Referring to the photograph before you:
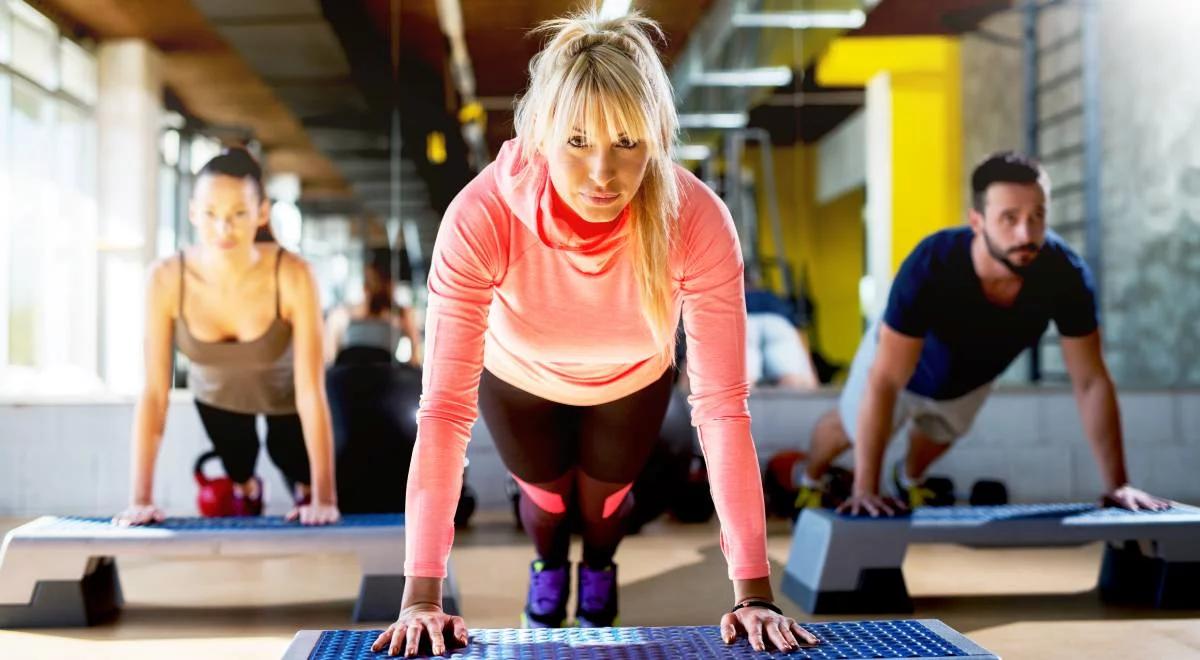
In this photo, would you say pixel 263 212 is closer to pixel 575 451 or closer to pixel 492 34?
pixel 575 451

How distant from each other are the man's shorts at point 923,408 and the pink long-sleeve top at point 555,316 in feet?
6.27

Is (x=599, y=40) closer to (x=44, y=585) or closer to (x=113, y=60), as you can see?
(x=44, y=585)

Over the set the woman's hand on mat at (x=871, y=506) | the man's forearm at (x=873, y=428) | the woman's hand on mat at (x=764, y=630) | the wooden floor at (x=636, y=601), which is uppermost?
the man's forearm at (x=873, y=428)

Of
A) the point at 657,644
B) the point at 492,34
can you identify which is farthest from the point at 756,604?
the point at 492,34

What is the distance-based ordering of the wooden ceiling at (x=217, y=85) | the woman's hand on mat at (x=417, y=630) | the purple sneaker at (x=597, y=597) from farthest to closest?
the wooden ceiling at (x=217, y=85)
the purple sneaker at (x=597, y=597)
the woman's hand on mat at (x=417, y=630)

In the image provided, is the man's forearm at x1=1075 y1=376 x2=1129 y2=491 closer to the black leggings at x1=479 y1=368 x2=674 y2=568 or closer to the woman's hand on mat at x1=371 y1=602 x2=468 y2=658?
the black leggings at x1=479 y1=368 x2=674 y2=568

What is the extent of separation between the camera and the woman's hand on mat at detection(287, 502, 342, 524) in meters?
2.86

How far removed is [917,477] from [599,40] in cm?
289

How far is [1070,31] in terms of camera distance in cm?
520

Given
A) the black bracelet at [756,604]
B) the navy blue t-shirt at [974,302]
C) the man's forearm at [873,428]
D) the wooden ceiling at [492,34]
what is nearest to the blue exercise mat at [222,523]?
the man's forearm at [873,428]

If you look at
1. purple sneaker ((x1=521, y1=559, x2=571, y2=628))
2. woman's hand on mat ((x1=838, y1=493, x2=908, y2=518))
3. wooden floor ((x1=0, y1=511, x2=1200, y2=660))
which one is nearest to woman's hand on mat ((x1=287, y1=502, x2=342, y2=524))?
wooden floor ((x1=0, y1=511, x2=1200, y2=660))

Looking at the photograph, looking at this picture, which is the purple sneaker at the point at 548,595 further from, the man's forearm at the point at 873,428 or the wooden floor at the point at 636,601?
the man's forearm at the point at 873,428

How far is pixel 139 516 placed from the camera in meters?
2.86

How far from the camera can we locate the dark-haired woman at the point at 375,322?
5.01m
